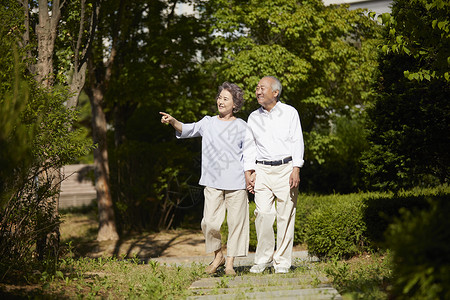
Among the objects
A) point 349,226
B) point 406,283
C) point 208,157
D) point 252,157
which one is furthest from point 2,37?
point 349,226

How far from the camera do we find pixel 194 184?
1539 cm

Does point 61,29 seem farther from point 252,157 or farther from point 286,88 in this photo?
point 286,88

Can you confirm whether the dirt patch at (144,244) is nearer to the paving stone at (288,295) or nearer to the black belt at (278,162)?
the black belt at (278,162)

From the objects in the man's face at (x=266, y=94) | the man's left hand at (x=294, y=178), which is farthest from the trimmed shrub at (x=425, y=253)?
the man's face at (x=266, y=94)

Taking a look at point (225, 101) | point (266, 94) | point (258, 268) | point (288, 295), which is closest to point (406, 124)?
point (266, 94)

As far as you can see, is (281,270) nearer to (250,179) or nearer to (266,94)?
(250,179)

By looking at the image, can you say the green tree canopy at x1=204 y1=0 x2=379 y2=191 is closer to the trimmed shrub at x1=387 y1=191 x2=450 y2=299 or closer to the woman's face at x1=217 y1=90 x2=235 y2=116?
the woman's face at x1=217 y1=90 x2=235 y2=116

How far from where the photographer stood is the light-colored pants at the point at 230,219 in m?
5.94

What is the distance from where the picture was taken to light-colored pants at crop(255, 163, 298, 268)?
584 cm

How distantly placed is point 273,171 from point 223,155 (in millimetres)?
582

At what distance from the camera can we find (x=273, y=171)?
5.89 m

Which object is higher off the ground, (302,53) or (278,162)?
(302,53)

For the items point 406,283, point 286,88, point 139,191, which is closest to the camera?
point 406,283

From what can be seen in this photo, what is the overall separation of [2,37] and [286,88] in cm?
825
